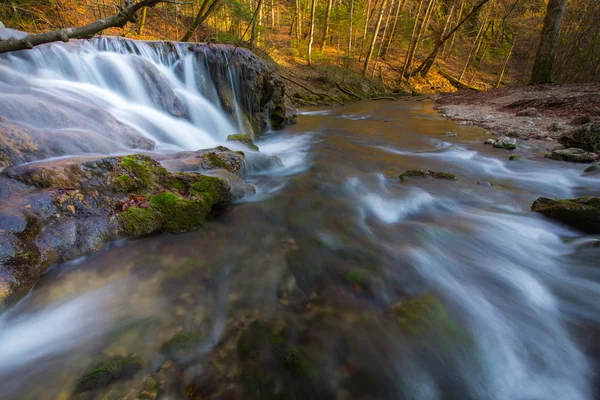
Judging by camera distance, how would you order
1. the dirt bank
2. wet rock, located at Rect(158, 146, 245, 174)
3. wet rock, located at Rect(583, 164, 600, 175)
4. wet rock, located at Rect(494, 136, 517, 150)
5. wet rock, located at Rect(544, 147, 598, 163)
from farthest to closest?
the dirt bank, wet rock, located at Rect(494, 136, 517, 150), wet rock, located at Rect(544, 147, 598, 163), wet rock, located at Rect(583, 164, 600, 175), wet rock, located at Rect(158, 146, 245, 174)

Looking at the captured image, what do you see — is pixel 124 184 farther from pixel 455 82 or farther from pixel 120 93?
pixel 455 82

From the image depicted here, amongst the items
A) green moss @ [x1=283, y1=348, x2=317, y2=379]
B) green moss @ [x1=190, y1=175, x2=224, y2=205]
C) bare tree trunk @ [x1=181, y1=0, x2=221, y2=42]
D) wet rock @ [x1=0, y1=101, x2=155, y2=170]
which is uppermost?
bare tree trunk @ [x1=181, y1=0, x2=221, y2=42]

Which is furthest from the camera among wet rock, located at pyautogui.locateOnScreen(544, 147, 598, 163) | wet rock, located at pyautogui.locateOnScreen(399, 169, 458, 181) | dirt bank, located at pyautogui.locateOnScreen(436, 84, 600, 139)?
dirt bank, located at pyautogui.locateOnScreen(436, 84, 600, 139)

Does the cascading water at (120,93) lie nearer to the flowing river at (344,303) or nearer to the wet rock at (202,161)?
the wet rock at (202,161)

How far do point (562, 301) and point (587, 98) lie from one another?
1009 cm

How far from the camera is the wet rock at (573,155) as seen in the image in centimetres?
548

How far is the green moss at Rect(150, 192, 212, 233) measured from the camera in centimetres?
288

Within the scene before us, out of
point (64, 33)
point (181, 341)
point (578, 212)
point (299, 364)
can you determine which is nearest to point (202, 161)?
point (64, 33)

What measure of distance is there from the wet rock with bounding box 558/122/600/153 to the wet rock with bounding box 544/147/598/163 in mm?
305

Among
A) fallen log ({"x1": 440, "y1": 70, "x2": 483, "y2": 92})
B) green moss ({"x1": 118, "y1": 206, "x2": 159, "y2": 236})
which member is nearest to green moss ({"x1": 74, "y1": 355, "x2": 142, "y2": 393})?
green moss ({"x1": 118, "y1": 206, "x2": 159, "y2": 236})

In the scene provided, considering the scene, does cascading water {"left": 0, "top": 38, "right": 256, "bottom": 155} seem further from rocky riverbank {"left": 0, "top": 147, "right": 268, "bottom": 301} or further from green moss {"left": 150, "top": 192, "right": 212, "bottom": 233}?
green moss {"left": 150, "top": 192, "right": 212, "bottom": 233}

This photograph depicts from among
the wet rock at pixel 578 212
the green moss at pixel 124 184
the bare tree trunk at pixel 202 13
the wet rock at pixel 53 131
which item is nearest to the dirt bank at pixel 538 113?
the wet rock at pixel 578 212

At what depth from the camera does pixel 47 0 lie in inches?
392

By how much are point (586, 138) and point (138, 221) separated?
27.6 ft
